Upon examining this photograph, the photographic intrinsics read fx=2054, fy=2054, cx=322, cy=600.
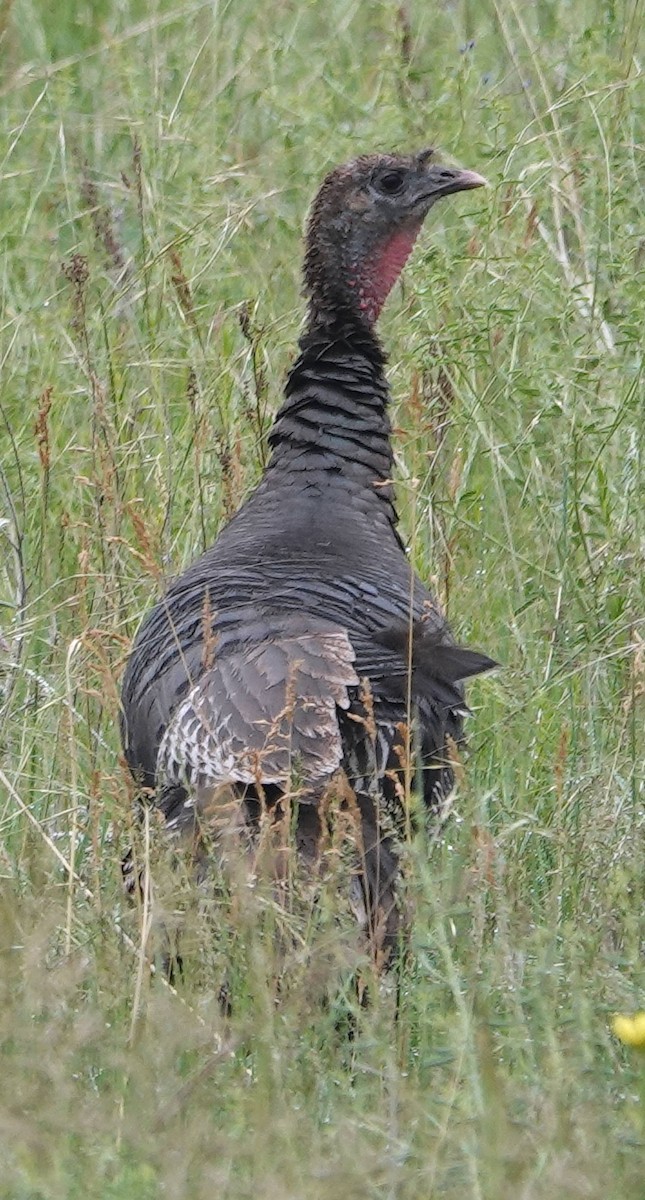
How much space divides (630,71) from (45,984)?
3.81 metres

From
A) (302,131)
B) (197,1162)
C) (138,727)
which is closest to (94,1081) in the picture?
(197,1162)

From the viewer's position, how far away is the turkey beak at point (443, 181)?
4809 mm

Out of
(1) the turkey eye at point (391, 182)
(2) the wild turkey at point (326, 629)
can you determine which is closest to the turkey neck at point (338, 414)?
(2) the wild turkey at point (326, 629)

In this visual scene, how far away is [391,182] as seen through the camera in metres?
4.78

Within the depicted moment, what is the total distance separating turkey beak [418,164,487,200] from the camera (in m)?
4.81

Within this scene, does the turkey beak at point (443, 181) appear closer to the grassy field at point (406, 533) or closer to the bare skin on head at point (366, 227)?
the bare skin on head at point (366, 227)

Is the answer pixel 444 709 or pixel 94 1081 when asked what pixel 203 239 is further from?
pixel 94 1081

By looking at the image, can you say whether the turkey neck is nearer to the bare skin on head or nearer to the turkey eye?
the bare skin on head

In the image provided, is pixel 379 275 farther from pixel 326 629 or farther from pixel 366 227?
pixel 326 629

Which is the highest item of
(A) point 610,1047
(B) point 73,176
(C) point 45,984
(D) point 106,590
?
(B) point 73,176

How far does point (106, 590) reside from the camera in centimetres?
487

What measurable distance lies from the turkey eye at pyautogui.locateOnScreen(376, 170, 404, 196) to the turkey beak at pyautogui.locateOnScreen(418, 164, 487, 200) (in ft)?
0.18

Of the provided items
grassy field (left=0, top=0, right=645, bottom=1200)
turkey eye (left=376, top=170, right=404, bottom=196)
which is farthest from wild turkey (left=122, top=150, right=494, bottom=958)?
grassy field (left=0, top=0, right=645, bottom=1200)

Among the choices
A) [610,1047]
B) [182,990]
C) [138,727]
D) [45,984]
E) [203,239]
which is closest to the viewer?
[45,984]
